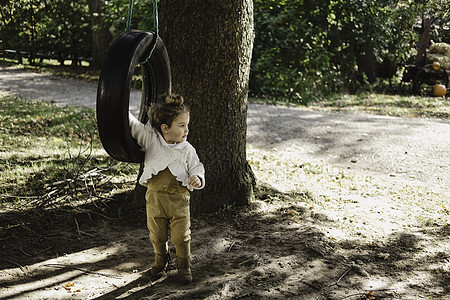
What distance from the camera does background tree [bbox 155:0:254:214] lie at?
14.3 ft

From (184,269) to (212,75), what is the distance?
6.38ft

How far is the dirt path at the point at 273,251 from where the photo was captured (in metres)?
3.19

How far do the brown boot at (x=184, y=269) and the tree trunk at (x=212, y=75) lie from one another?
125 centimetres

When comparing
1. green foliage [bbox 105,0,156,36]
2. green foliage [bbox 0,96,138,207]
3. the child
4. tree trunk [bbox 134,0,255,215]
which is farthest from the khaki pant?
green foliage [bbox 105,0,156,36]

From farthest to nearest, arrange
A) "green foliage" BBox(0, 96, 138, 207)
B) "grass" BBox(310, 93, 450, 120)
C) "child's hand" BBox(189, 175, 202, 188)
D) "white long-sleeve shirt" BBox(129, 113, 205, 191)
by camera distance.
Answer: "grass" BBox(310, 93, 450, 120)
"green foliage" BBox(0, 96, 138, 207)
"white long-sleeve shirt" BBox(129, 113, 205, 191)
"child's hand" BBox(189, 175, 202, 188)

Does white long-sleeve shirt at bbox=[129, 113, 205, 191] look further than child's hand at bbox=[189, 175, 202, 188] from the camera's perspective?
Yes

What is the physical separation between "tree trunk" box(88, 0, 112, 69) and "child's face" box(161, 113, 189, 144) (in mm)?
14342

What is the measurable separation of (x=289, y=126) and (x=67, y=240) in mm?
5966

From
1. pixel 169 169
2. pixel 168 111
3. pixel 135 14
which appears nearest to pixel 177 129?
pixel 168 111

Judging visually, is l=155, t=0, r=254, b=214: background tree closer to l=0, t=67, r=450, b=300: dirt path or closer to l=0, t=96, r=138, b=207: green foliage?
l=0, t=67, r=450, b=300: dirt path

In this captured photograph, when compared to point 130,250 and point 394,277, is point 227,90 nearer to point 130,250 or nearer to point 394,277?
point 130,250

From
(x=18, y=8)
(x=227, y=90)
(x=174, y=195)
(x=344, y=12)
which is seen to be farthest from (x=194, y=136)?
(x=18, y=8)

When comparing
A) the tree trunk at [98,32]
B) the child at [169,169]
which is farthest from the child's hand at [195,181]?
the tree trunk at [98,32]

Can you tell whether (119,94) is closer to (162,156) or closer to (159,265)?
(162,156)
